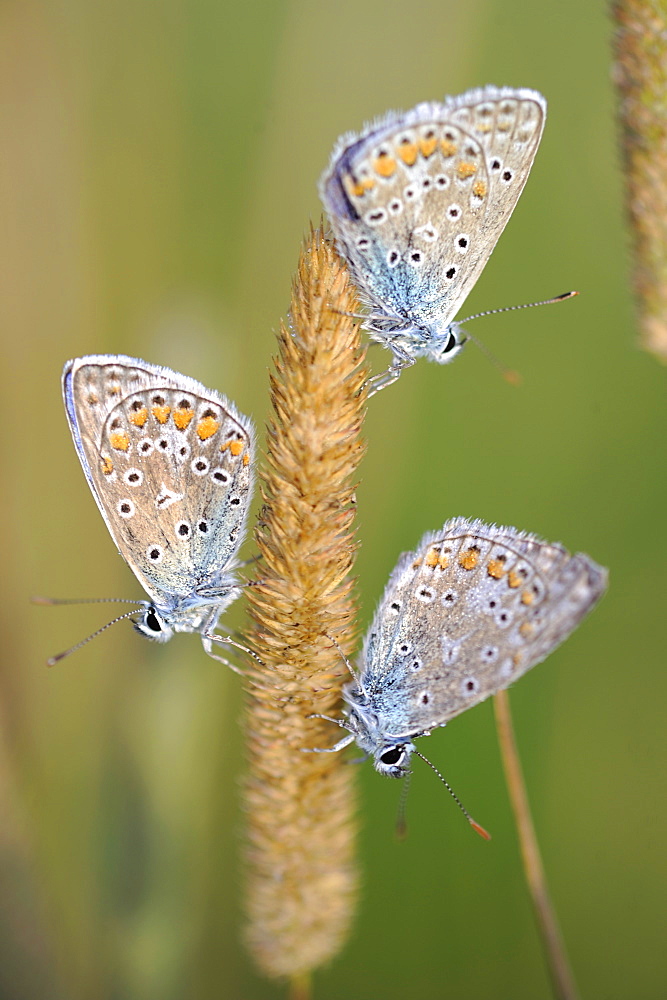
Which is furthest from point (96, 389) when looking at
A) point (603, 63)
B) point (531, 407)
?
point (603, 63)

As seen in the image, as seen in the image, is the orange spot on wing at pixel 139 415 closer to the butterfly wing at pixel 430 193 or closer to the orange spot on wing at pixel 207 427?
the orange spot on wing at pixel 207 427

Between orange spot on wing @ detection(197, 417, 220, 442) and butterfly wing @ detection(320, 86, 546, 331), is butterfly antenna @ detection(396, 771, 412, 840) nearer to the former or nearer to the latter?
orange spot on wing @ detection(197, 417, 220, 442)

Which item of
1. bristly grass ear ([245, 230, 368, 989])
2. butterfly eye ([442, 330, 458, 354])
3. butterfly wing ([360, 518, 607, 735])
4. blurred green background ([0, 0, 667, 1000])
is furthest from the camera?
Answer: blurred green background ([0, 0, 667, 1000])

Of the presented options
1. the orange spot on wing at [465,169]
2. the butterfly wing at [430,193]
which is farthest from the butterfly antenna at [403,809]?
the orange spot on wing at [465,169]

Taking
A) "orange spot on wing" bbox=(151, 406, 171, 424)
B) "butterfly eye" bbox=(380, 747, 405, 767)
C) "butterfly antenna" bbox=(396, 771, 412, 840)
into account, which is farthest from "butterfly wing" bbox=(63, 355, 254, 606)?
"butterfly antenna" bbox=(396, 771, 412, 840)

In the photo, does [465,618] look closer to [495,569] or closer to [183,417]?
[495,569]

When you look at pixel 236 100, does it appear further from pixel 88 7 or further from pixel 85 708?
pixel 85 708
